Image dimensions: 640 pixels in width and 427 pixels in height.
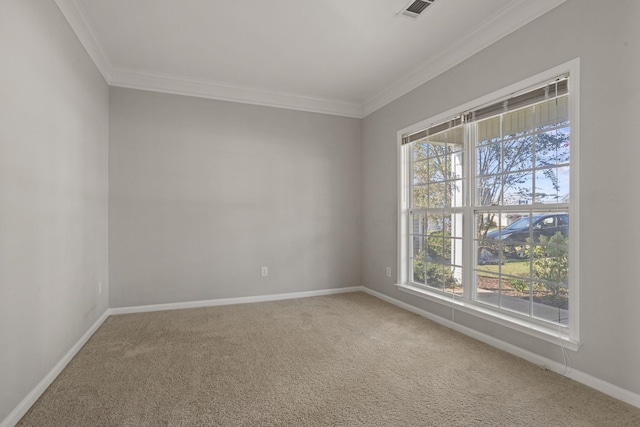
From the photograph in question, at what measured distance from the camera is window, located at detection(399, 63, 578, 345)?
7.80ft

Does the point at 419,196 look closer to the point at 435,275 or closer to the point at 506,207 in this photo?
the point at 435,275

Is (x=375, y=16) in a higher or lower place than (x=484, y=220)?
higher

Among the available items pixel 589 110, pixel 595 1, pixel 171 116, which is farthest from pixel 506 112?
pixel 171 116

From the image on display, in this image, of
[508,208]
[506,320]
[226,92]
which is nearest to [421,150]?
[508,208]

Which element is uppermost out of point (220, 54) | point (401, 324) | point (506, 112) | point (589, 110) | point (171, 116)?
point (220, 54)

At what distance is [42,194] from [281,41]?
7.47 ft

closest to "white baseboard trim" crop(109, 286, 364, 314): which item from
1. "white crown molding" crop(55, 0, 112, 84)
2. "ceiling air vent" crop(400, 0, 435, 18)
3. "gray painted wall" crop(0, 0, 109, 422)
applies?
"gray painted wall" crop(0, 0, 109, 422)

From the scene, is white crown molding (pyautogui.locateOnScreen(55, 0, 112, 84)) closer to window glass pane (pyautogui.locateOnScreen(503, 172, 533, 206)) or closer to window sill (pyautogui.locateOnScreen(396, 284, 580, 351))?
window glass pane (pyautogui.locateOnScreen(503, 172, 533, 206))

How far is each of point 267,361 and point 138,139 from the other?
2.91 metres

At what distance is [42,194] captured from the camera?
2150 mm

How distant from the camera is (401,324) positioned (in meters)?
3.41

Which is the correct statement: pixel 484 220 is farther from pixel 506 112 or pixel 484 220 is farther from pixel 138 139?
pixel 138 139

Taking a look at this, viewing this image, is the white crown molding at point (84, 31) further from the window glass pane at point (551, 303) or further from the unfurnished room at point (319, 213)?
the window glass pane at point (551, 303)

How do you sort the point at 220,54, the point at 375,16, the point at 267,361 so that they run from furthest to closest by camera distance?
the point at 220,54 → the point at 375,16 → the point at 267,361
